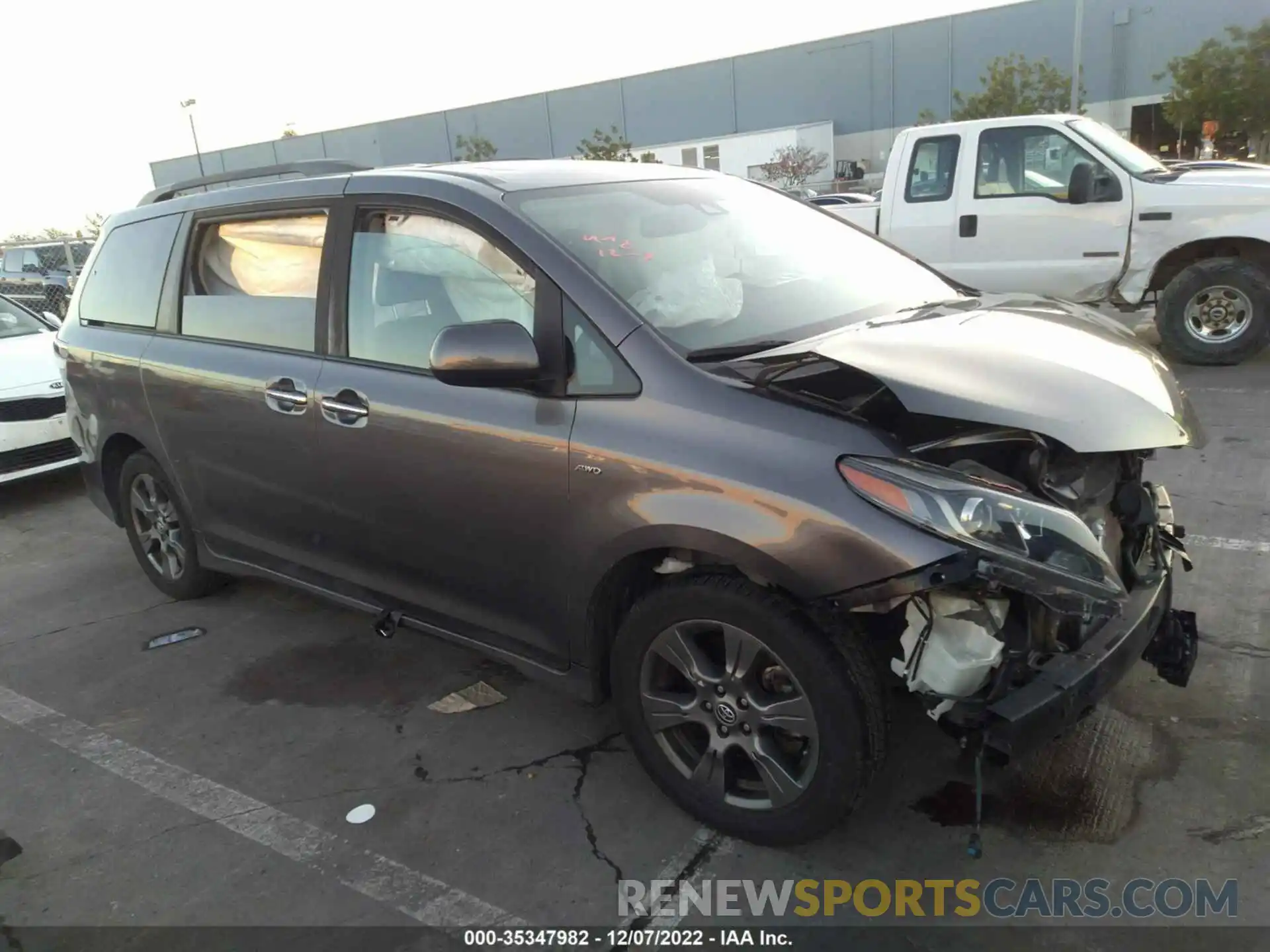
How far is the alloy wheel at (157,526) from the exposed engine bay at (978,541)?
Answer: 3309mm

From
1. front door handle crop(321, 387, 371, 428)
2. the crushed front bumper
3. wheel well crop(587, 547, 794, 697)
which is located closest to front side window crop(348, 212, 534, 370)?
front door handle crop(321, 387, 371, 428)

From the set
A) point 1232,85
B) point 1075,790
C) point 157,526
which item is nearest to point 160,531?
point 157,526

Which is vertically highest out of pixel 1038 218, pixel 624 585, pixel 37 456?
pixel 1038 218

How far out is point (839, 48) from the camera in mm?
47062

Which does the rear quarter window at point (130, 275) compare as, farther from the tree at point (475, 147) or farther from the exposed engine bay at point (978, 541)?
the tree at point (475, 147)

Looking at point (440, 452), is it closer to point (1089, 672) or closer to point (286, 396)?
point (286, 396)

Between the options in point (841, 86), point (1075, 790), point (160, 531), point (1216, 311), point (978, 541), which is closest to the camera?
point (978, 541)

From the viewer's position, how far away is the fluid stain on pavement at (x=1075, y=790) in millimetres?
2596

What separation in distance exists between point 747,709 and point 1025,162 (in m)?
7.02

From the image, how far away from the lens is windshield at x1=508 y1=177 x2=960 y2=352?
281cm

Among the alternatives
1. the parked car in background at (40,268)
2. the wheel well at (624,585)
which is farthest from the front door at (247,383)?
the parked car in background at (40,268)

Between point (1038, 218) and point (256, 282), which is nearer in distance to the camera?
point (256, 282)

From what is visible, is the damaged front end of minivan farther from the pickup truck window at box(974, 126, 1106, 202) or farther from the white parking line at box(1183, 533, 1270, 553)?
the pickup truck window at box(974, 126, 1106, 202)

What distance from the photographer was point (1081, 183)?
7395 mm
